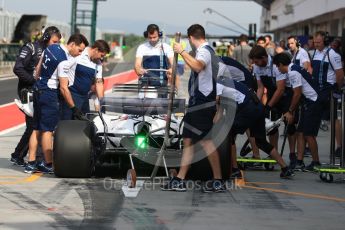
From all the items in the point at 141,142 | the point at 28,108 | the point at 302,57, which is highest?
the point at 302,57

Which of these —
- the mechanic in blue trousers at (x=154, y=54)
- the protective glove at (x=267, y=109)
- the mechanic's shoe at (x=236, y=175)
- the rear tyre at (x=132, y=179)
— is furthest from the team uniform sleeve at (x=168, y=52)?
the rear tyre at (x=132, y=179)

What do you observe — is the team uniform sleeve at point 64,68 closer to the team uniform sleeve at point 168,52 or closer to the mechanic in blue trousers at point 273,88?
the mechanic in blue trousers at point 273,88

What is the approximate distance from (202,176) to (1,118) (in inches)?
392

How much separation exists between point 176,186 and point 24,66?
3.36 m

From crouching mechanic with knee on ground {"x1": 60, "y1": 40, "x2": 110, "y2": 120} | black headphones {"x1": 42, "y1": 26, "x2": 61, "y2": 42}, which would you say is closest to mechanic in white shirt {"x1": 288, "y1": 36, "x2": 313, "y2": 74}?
crouching mechanic with knee on ground {"x1": 60, "y1": 40, "x2": 110, "y2": 120}

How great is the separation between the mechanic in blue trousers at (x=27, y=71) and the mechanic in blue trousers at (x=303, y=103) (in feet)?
10.4

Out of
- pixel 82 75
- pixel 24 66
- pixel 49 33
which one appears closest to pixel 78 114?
pixel 82 75

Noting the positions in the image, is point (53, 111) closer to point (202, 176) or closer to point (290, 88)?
point (202, 176)

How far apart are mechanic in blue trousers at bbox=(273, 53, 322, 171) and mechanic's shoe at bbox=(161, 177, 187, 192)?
2.65 metres

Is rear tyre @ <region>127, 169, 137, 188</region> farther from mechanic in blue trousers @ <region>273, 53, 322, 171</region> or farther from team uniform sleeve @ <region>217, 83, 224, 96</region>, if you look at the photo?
mechanic in blue trousers @ <region>273, 53, 322, 171</region>

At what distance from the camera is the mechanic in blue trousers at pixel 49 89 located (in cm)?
1128

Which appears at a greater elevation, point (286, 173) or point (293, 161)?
point (293, 161)

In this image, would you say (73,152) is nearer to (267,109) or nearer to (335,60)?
(267,109)

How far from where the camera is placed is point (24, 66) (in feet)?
40.4
